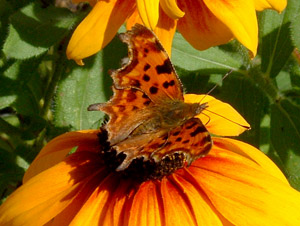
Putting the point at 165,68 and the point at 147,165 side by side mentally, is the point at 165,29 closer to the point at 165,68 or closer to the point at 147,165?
the point at 165,68

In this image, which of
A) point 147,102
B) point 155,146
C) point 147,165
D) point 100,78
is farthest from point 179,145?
point 100,78

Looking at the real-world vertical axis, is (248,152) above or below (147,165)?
below

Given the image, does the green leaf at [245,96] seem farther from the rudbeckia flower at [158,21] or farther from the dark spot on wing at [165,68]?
the dark spot on wing at [165,68]

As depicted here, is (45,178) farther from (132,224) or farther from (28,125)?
(28,125)

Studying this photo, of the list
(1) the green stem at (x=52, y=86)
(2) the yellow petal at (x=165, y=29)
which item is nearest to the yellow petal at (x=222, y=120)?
(2) the yellow petal at (x=165, y=29)

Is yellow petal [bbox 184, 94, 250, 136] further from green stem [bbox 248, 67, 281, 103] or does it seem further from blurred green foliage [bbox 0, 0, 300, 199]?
green stem [bbox 248, 67, 281, 103]

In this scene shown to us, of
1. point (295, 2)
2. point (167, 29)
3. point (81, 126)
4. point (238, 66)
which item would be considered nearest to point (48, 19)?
point (81, 126)
